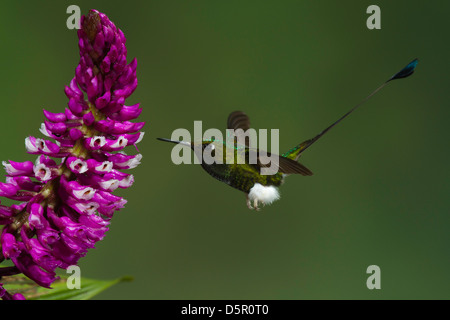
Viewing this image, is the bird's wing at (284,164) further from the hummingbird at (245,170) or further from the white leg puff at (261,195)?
the white leg puff at (261,195)

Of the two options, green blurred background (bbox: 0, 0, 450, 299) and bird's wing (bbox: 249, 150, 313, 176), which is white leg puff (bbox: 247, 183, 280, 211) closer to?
bird's wing (bbox: 249, 150, 313, 176)

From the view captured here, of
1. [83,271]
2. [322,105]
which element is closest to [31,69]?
[83,271]

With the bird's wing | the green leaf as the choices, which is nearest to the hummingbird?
the bird's wing

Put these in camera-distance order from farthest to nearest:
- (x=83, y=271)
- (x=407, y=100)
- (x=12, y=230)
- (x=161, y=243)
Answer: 1. (x=407, y=100)
2. (x=161, y=243)
3. (x=83, y=271)
4. (x=12, y=230)

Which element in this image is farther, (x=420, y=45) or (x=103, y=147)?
(x=420, y=45)

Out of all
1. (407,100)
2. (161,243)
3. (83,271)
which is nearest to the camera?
(83,271)

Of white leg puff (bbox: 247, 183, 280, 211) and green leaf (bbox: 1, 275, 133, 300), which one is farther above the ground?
white leg puff (bbox: 247, 183, 280, 211)

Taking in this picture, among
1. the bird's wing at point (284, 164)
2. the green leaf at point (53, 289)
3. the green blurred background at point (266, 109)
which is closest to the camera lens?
the green leaf at point (53, 289)

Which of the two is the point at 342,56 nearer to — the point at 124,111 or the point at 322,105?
the point at 322,105

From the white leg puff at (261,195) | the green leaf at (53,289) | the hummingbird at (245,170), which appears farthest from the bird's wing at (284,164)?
the green leaf at (53,289)
